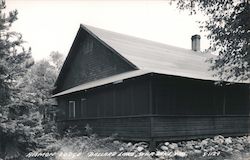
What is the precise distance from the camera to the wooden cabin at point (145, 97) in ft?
48.3

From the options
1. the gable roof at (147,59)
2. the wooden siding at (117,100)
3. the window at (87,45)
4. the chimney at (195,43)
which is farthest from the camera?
the chimney at (195,43)

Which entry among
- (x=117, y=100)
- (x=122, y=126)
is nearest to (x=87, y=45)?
(x=117, y=100)

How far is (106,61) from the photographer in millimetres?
19891

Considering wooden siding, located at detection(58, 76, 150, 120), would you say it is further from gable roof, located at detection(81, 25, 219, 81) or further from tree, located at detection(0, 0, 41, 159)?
tree, located at detection(0, 0, 41, 159)

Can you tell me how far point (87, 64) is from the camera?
2234 centimetres

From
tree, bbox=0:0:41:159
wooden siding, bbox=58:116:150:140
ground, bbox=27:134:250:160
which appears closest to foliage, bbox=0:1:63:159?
tree, bbox=0:0:41:159

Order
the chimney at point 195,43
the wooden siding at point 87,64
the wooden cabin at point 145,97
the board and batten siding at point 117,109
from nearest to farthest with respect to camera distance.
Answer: the wooden cabin at point 145,97, the board and batten siding at point 117,109, the wooden siding at point 87,64, the chimney at point 195,43

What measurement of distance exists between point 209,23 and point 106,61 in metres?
8.68

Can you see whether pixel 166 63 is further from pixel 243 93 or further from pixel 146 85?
pixel 243 93

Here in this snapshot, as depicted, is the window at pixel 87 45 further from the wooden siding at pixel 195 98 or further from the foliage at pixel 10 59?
the foliage at pixel 10 59

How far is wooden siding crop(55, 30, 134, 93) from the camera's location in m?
19.1

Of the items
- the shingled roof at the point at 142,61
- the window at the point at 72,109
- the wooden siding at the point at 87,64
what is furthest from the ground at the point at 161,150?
the window at the point at 72,109

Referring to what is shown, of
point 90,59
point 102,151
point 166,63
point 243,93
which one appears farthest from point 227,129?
point 90,59

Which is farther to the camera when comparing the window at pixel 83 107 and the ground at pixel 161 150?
the window at pixel 83 107
